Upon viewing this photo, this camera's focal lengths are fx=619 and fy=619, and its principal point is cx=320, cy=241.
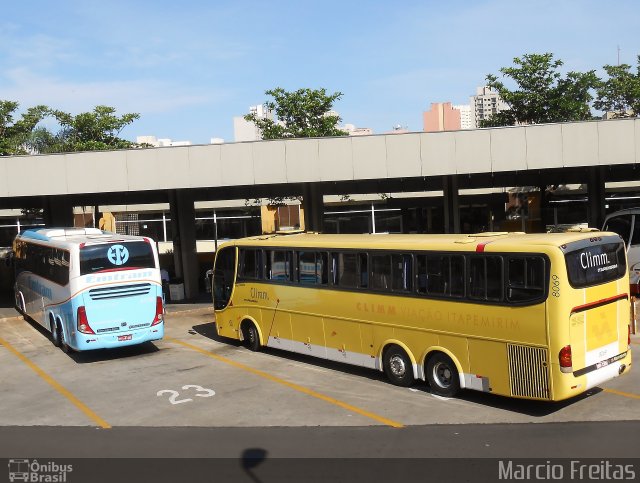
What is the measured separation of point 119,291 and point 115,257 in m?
0.90

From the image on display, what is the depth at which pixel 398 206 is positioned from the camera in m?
48.0

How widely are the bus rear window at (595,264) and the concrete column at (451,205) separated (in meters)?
14.1

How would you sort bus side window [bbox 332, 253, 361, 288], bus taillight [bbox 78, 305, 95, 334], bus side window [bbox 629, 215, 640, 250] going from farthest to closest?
bus side window [bbox 629, 215, 640, 250] → bus taillight [bbox 78, 305, 95, 334] → bus side window [bbox 332, 253, 361, 288]

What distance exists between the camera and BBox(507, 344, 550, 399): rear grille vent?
1008 cm

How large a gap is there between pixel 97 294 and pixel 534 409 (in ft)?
36.0

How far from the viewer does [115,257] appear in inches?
644

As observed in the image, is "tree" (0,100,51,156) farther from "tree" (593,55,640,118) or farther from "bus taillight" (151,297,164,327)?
"tree" (593,55,640,118)

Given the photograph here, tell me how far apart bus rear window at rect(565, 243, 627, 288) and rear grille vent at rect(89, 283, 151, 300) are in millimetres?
11035

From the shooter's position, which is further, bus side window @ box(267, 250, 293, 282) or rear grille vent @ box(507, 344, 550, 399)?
bus side window @ box(267, 250, 293, 282)

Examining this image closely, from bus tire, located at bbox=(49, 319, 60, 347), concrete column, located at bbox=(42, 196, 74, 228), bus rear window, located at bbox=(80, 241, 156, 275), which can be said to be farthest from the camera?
concrete column, located at bbox=(42, 196, 74, 228)

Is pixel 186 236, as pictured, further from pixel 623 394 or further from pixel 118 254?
pixel 623 394

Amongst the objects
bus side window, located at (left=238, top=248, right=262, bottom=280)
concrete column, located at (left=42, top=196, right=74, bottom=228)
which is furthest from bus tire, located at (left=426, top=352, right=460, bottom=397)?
concrete column, located at (left=42, top=196, right=74, bottom=228)

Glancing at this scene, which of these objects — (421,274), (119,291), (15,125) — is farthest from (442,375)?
(15,125)
